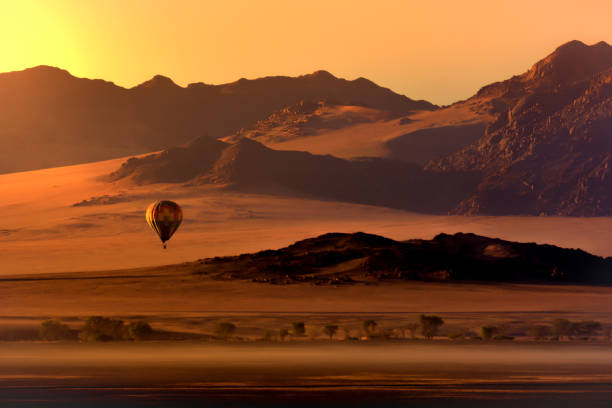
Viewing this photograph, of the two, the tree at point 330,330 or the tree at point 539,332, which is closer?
the tree at point 330,330

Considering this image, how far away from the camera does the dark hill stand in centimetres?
10785

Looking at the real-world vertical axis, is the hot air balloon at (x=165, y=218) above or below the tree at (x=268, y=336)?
above

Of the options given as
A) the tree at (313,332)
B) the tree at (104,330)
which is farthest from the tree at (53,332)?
the tree at (313,332)

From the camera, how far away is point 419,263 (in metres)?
111

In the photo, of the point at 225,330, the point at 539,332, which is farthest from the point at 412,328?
the point at 225,330

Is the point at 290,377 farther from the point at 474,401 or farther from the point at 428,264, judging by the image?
the point at 428,264

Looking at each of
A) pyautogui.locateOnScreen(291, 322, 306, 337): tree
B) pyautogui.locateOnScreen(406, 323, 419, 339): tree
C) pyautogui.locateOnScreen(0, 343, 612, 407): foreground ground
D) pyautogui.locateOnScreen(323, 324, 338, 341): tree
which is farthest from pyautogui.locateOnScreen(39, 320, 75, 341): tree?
pyautogui.locateOnScreen(406, 323, 419, 339): tree

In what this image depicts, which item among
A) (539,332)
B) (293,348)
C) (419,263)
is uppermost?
(419,263)

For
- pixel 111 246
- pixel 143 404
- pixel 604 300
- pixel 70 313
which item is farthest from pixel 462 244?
pixel 143 404

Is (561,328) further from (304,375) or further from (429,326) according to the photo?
(304,375)

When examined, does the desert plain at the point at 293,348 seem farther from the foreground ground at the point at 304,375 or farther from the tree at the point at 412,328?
the tree at the point at 412,328

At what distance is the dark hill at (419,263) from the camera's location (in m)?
108

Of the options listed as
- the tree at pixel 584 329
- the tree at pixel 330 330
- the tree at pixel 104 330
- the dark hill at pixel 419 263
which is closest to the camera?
the tree at pixel 104 330

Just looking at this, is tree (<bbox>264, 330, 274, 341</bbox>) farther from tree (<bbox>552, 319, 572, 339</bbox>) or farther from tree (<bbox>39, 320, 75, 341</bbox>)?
tree (<bbox>552, 319, 572, 339</bbox>)
